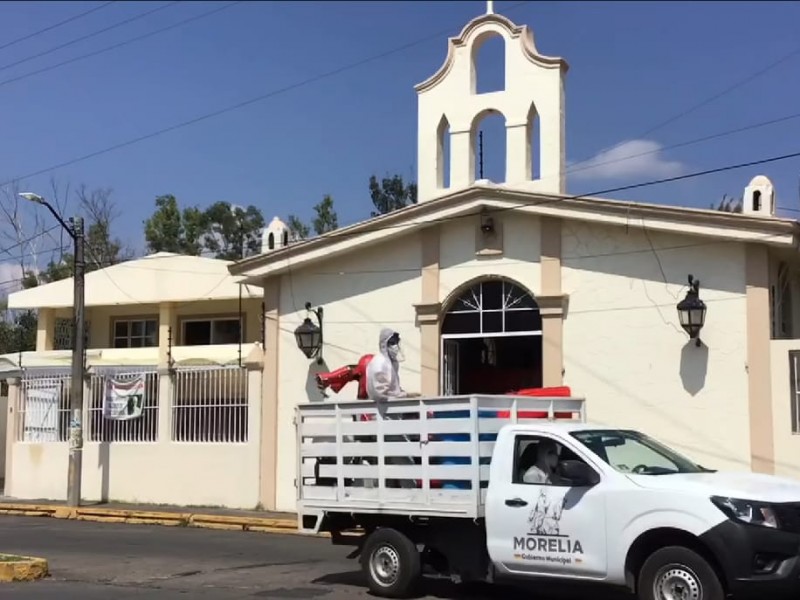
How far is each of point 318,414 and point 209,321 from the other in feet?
56.0

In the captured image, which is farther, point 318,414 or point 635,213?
point 635,213

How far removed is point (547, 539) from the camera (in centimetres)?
930

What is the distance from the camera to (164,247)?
1964 inches

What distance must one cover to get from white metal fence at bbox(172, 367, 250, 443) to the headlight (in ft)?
42.6

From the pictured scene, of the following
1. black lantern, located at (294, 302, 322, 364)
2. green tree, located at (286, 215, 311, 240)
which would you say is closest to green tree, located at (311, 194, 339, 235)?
green tree, located at (286, 215, 311, 240)

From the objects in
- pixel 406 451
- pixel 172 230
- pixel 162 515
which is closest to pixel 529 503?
pixel 406 451

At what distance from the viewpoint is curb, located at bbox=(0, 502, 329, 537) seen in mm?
17703

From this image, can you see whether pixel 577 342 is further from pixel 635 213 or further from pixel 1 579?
pixel 1 579

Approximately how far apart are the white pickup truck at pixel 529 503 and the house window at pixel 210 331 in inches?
650

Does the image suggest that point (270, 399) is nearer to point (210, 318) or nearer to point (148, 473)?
point (148, 473)

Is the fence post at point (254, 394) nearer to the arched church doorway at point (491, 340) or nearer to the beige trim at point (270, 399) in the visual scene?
the beige trim at point (270, 399)

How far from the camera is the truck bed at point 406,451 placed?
402 inches

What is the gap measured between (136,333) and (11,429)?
→ 6.09 metres

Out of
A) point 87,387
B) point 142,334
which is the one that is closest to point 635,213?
point 87,387
